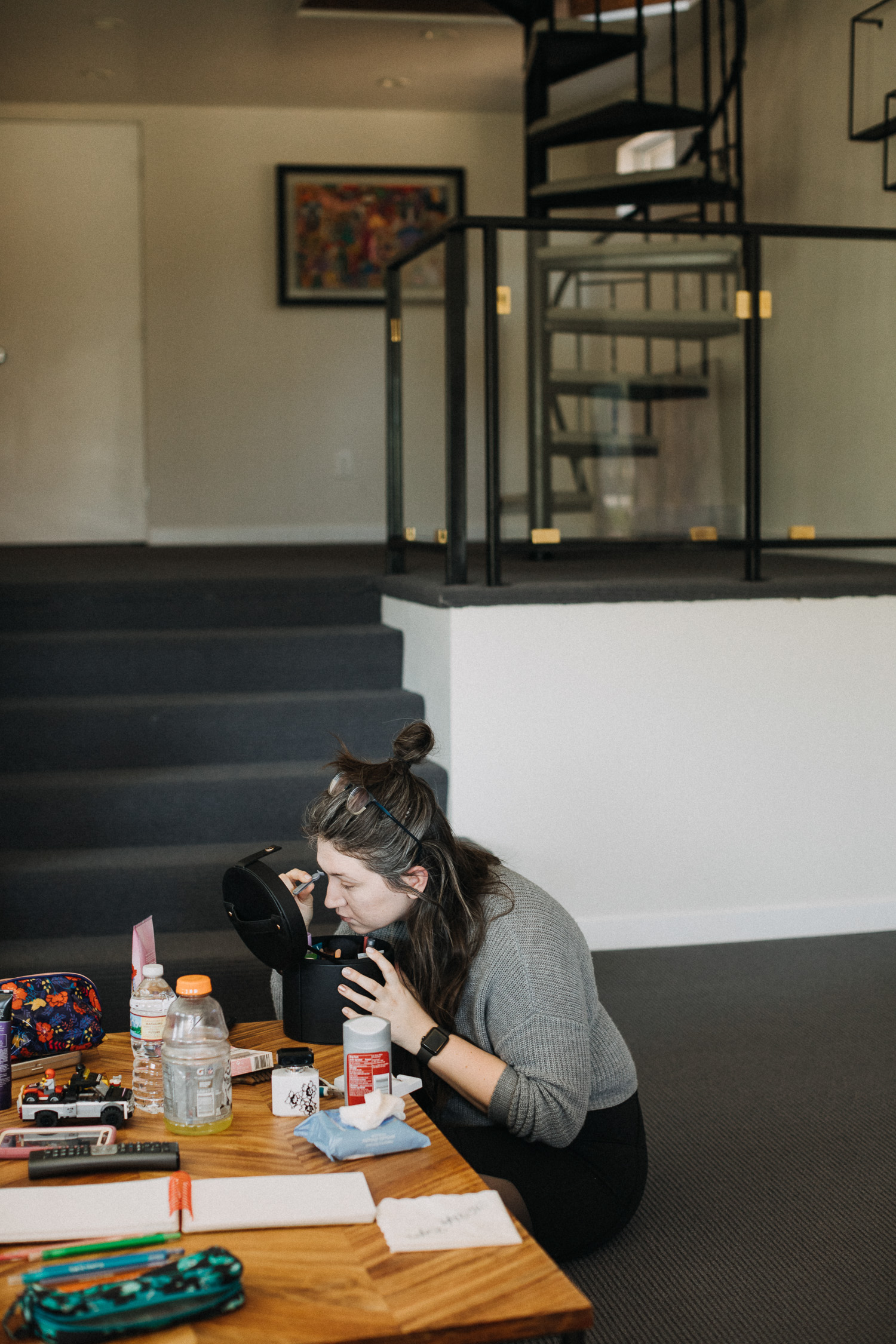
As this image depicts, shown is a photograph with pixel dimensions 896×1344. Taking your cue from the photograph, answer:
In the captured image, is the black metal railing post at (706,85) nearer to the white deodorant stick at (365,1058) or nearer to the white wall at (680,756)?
the white wall at (680,756)

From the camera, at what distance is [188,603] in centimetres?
436

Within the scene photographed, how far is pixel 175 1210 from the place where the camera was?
1.30m

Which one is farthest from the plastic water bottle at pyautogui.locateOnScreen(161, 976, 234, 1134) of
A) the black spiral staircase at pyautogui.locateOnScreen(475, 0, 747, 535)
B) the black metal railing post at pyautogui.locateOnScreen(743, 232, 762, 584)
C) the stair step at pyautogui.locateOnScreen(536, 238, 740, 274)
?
the stair step at pyautogui.locateOnScreen(536, 238, 740, 274)

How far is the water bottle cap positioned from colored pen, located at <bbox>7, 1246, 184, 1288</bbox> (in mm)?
376

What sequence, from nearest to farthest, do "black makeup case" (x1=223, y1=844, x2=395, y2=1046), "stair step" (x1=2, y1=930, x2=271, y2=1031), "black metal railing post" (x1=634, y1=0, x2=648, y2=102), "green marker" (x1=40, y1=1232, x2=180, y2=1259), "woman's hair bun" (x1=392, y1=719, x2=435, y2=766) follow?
1. "green marker" (x1=40, y1=1232, x2=180, y2=1259)
2. "black makeup case" (x1=223, y1=844, x2=395, y2=1046)
3. "woman's hair bun" (x1=392, y1=719, x2=435, y2=766)
4. "stair step" (x1=2, y1=930, x2=271, y2=1031)
5. "black metal railing post" (x1=634, y1=0, x2=648, y2=102)

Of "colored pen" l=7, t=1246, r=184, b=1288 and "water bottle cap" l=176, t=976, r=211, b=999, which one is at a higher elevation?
"water bottle cap" l=176, t=976, r=211, b=999

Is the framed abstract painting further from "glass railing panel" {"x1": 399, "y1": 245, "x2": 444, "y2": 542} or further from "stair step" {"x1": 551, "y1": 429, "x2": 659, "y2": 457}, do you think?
"stair step" {"x1": 551, "y1": 429, "x2": 659, "y2": 457}

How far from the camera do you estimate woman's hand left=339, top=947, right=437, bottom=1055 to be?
1694mm

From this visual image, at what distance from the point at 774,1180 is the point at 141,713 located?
224 centimetres

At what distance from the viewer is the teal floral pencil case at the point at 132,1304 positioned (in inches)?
42.2

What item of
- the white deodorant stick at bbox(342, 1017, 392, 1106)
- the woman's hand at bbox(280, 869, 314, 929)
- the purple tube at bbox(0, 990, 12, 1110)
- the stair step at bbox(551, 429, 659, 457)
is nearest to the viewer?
the white deodorant stick at bbox(342, 1017, 392, 1106)

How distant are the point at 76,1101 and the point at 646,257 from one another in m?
3.33

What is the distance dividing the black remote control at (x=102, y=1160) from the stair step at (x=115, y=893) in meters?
1.86

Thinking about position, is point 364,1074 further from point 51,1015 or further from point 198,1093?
point 51,1015
